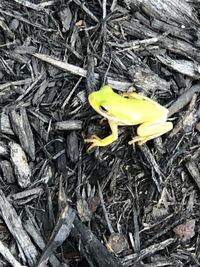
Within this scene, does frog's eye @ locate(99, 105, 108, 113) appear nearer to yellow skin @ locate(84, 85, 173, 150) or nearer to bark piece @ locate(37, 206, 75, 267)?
yellow skin @ locate(84, 85, 173, 150)

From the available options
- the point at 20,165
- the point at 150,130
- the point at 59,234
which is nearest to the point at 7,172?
the point at 20,165

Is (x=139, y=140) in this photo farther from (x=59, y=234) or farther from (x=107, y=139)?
(x=59, y=234)

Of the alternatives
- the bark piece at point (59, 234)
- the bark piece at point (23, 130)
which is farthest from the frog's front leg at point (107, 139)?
the bark piece at point (59, 234)

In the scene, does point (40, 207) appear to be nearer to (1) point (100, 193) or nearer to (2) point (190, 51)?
(1) point (100, 193)

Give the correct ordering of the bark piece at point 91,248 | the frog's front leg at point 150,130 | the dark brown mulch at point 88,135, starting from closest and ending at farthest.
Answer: the bark piece at point 91,248, the dark brown mulch at point 88,135, the frog's front leg at point 150,130

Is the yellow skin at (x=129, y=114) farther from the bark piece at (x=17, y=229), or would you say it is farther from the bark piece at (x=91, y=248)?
the bark piece at (x=17, y=229)

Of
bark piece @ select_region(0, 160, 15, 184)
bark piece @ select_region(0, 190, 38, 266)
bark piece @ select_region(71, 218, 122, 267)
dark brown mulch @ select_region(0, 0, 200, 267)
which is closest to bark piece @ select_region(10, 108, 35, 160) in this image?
dark brown mulch @ select_region(0, 0, 200, 267)

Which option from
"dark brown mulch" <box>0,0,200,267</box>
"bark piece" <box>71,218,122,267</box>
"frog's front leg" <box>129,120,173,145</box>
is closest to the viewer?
"bark piece" <box>71,218,122,267</box>

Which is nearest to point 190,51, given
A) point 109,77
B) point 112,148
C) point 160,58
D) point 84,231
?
point 160,58
